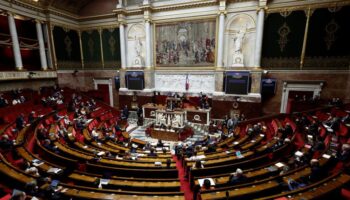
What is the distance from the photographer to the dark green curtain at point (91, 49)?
792 inches

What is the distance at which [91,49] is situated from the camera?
2045 cm

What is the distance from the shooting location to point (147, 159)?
6.96 metres

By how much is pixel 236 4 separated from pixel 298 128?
1099 cm

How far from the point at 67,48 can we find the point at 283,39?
70.1 ft

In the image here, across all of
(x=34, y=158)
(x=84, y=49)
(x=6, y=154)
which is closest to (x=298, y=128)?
(x=34, y=158)

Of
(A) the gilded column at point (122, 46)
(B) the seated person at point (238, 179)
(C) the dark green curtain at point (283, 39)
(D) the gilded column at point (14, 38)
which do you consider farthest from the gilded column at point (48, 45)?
(C) the dark green curtain at point (283, 39)

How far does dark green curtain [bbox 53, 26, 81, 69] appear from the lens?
18.4 m

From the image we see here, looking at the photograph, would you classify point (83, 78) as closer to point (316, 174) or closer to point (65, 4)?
point (65, 4)

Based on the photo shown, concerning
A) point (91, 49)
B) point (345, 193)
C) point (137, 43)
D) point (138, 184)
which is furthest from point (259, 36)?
point (91, 49)

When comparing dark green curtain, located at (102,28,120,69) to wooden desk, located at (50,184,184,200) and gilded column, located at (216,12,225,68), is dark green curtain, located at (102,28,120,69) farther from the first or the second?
wooden desk, located at (50,184,184,200)

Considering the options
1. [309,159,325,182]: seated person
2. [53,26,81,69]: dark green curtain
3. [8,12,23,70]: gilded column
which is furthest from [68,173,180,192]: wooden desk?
[53,26,81,69]: dark green curtain

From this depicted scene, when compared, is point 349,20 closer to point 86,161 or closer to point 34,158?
point 86,161

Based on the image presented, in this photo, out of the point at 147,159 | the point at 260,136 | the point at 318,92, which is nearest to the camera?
the point at 147,159

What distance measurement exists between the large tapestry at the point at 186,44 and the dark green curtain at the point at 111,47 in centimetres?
485
